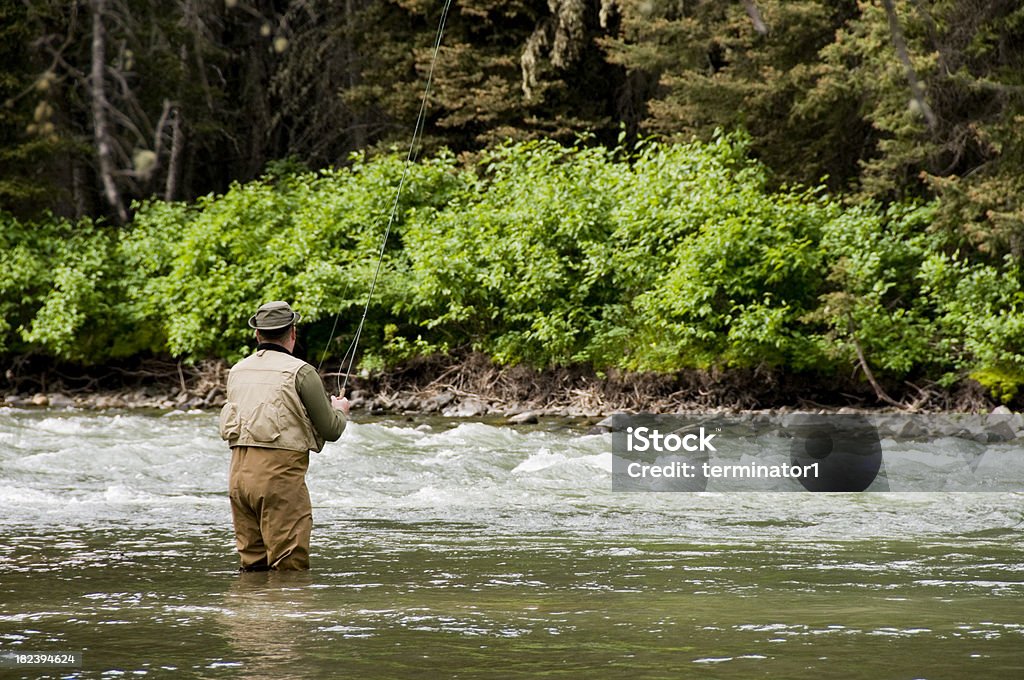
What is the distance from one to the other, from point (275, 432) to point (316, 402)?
22 cm

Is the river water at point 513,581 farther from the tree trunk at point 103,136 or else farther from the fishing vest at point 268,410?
the tree trunk at point 103,136

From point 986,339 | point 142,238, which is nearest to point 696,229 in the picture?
point 986,339

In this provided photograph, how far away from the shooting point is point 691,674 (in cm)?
429

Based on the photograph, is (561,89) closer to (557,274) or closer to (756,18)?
(557,274)

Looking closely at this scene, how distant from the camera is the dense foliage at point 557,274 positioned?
1666 cm

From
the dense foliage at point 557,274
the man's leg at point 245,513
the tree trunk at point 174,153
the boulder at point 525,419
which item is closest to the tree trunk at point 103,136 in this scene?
the man's leg at point 245,513

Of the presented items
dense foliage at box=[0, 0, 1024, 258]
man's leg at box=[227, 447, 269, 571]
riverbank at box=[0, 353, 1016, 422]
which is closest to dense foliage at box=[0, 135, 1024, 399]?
riverbank at box=[0, 353, 1016, 422]

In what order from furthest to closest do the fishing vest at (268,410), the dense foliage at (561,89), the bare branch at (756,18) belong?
the dense foliage at (561,89) → the fishing vest at (268,410) → the bare branch at (756,18)

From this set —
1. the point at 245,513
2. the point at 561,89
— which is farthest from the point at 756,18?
the point at 561,89

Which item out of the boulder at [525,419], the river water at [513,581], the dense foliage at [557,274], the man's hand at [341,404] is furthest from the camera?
the dense foliage at [557,274]

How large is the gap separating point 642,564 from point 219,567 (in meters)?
2.03

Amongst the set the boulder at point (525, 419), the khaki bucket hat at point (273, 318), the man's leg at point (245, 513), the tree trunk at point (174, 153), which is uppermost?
the tree trunk at point (174, 153)

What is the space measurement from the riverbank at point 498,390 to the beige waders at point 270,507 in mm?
10038

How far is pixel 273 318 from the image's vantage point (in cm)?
615
